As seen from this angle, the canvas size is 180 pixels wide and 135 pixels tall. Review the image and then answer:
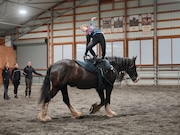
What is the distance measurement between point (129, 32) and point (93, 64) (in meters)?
14.7

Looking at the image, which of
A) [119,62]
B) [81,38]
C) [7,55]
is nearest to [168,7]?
[81,38]

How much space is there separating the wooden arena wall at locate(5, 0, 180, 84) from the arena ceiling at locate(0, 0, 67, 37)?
117cm

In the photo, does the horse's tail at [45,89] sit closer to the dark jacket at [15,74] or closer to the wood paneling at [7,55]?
the dark jacket at [15,74]

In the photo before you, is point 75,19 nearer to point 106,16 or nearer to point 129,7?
point 106,16

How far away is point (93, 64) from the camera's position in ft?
22.5

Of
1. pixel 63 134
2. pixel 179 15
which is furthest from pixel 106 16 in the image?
pixel 63 134

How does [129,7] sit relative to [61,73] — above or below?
above

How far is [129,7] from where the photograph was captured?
21094 millimetres

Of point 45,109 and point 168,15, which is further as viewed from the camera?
point 168,15

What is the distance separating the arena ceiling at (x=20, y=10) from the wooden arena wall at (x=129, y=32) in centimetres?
117

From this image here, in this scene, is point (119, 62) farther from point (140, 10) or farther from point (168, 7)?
point (140, 10)

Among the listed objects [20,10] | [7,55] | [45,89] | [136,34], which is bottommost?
[45,89]

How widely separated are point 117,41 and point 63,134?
17.1 m

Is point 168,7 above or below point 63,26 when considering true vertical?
above
